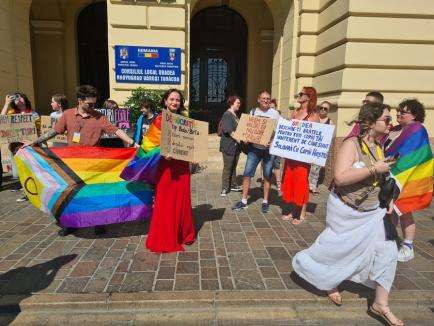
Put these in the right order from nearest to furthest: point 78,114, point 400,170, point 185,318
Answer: point 185,318 → point 400,170 → point 78,114

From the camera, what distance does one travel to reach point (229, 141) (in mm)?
6590

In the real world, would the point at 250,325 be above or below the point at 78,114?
below

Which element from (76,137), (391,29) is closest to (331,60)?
(391,29)

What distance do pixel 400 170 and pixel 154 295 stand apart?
3.12 m

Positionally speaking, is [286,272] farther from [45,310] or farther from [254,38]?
[254,38]

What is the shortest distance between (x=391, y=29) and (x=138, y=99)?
5.77 m

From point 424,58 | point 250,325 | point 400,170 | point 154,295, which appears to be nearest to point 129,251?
point 154,295

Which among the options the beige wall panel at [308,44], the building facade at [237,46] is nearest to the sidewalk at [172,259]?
the building facade at [237,46]

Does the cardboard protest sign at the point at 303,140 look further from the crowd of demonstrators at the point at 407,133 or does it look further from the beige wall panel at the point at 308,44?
the beige wall panel at the point at 308,44

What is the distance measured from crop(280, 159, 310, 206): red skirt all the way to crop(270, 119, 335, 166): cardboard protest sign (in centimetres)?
15

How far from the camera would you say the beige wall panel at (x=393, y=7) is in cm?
685

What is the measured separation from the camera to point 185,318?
2.98 m

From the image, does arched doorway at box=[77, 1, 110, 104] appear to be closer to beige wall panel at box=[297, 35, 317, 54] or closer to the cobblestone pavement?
beige wall panel at box=[297, 35, 317, 54]

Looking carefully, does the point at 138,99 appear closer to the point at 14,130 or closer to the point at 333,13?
the point at 14,130
